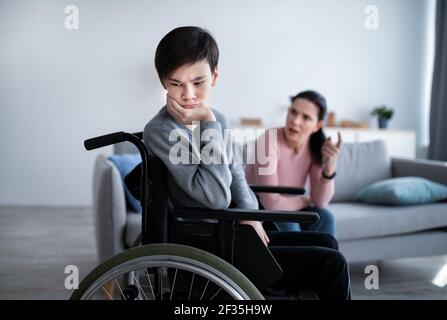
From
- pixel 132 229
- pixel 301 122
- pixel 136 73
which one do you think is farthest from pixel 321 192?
pixel 136 73

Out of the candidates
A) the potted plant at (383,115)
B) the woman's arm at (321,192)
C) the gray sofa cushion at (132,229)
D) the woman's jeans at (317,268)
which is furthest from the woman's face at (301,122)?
the potted plant at (383,115)

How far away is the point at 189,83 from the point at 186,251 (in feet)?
1.14

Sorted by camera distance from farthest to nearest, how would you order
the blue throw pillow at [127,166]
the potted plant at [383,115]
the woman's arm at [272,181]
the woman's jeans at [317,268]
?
1. the potted plant at [383,115]
2. the blue throw pillow at [127,166]
3. the woman's arm at [272,181]
4. the woman's jeans at [317,268]

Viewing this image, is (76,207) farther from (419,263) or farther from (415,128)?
(415,128)

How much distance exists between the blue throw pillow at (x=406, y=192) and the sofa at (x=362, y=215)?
4 centimetres

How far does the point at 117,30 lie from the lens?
472cm

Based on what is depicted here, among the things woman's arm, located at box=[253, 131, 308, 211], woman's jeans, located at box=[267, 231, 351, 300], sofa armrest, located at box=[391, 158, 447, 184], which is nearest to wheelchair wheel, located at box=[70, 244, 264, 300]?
woman's jeans, located at box=[267, 231, 351, 300]

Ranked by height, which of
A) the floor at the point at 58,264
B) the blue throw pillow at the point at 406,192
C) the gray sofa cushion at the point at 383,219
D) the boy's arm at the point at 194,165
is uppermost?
the boy's arm at the point at 194,165

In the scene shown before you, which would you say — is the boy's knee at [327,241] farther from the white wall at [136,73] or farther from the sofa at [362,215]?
the white wall at [136,73]

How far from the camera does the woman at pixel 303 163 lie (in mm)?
2203

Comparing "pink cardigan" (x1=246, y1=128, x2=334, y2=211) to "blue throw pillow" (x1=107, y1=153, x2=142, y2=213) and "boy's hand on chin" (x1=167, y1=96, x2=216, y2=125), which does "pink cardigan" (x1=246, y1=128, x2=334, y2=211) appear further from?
"boy's hand on chin" (x1=167, y1=96, x2=216, y2=125)

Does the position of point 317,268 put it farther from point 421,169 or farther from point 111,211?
point 421,169

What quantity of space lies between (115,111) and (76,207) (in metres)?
0.96

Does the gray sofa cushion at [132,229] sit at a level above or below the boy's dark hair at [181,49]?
below
